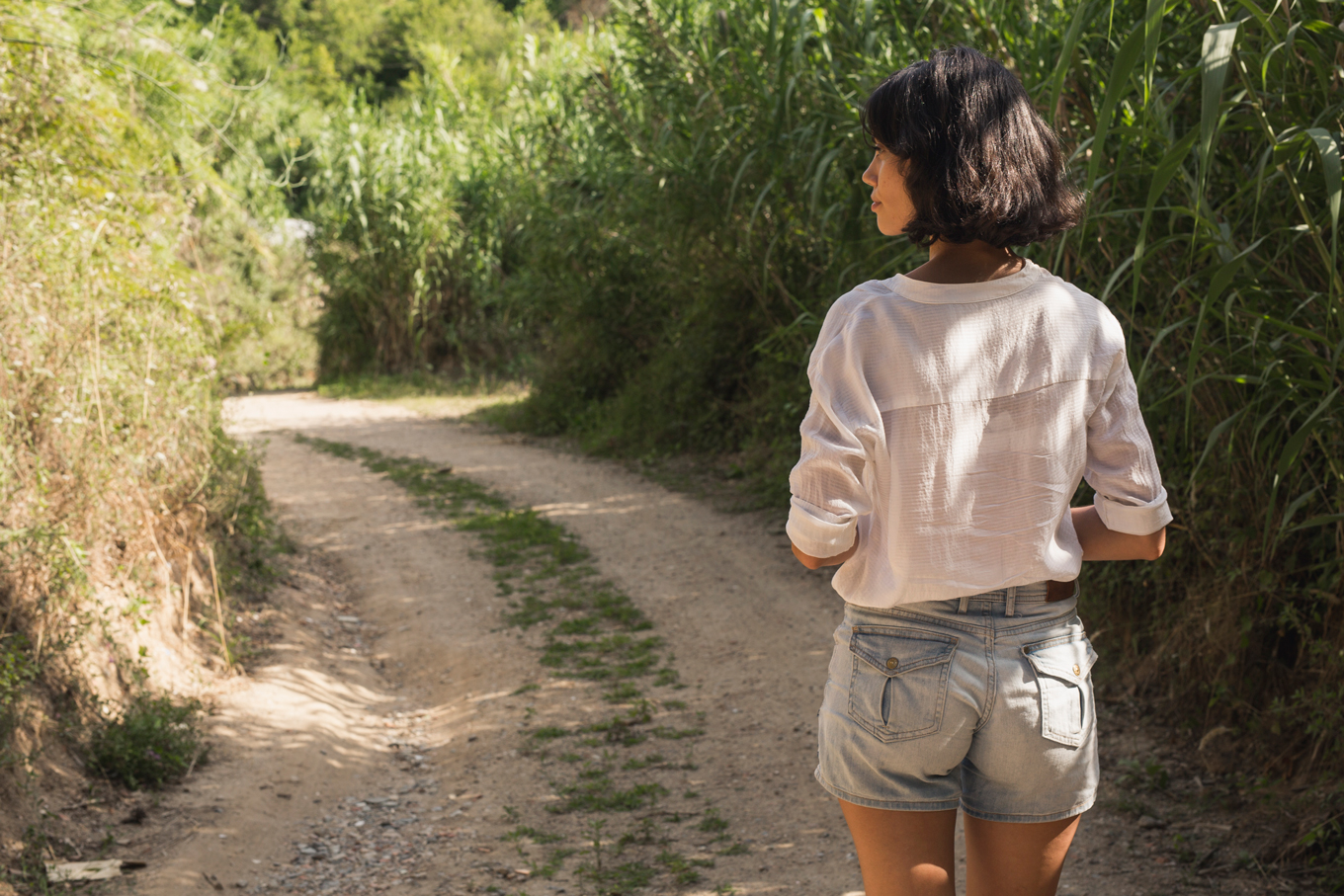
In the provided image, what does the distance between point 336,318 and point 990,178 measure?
1661 centimetres

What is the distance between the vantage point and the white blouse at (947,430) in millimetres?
1231

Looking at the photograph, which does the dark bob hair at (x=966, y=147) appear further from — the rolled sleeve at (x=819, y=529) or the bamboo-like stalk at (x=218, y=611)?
the bamboo-like stalk at (x=218, y=611)

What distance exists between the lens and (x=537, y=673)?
484 centimetres

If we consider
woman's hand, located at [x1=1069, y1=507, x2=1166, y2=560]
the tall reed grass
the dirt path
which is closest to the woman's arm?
woman's hand, located at [x1=1069, y1=507, x2=1166, y2=560]

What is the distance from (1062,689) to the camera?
127 cm

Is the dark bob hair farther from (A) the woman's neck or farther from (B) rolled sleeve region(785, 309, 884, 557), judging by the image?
(B) rolled sleeve region(785, 309, 884, 557)

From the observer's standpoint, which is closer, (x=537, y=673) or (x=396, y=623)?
(x=537, y=673)

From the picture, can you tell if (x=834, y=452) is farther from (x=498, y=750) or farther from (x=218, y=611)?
(x=218, y=611)

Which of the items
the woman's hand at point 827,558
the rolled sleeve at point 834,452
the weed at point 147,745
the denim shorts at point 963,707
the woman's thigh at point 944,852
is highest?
the rolled sleeve at point 834,452

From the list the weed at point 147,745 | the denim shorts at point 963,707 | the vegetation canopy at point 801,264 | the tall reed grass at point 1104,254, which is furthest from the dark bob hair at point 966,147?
the weed at point 147,745

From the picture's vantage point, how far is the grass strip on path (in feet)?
10.5

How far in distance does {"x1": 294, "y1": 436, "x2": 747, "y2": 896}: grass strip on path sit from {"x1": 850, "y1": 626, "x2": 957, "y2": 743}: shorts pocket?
6.48 feet

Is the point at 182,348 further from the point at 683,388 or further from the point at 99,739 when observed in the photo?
the point at 683,388

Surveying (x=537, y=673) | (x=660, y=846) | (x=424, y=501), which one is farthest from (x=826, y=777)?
(x=424, y=501)
